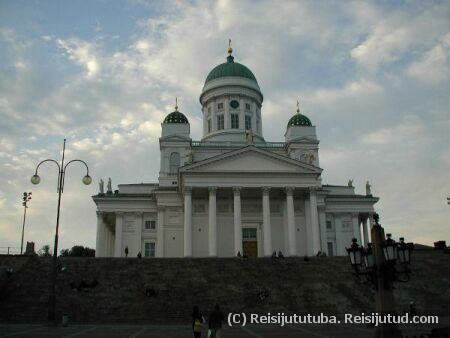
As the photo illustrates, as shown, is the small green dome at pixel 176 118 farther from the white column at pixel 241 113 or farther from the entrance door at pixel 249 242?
the entrance door at pixel 249 242

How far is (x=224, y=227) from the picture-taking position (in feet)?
175

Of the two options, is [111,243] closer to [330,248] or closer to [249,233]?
[249,233]

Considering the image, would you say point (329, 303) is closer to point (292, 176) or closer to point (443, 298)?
point (443, 298)

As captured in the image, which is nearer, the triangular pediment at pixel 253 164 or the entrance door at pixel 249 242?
the triangular pediment at pixel 253 164

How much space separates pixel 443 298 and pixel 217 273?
16631 mm

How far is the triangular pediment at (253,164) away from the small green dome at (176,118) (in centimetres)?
1578

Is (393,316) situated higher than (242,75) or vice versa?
(242,75)

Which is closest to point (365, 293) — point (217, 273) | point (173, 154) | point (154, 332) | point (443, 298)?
point (443, 298)

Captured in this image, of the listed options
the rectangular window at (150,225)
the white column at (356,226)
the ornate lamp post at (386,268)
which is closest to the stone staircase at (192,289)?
the white column at (356,226)

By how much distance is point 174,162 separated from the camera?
63.2m

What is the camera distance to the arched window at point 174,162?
206 feet

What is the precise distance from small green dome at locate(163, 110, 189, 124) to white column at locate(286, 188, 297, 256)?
67.9 ft

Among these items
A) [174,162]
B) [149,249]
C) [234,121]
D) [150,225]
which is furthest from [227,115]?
[149,249]

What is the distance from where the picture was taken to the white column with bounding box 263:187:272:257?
49.5 m
